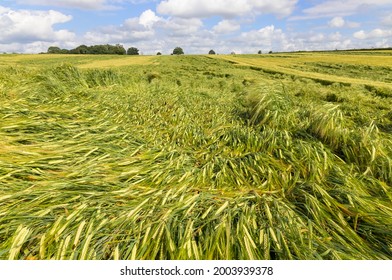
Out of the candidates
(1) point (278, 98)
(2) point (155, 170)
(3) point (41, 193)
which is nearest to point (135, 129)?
(2) point (155, 170)

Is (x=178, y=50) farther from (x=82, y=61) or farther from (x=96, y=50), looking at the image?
(x=82, y=61)

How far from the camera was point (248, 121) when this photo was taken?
18.5 feet

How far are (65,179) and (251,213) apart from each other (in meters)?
2.03

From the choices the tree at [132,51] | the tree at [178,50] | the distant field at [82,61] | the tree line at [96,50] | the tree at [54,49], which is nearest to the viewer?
the distant field at [82,61]

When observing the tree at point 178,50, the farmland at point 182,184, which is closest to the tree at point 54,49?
the tree at point 178,50

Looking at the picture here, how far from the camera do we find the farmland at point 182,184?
215 cm

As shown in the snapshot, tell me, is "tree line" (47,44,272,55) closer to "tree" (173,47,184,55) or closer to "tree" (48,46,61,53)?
"tree" (48,46,61,53)

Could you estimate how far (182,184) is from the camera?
121 inches

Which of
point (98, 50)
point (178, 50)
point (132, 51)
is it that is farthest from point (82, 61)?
point (178, 50)

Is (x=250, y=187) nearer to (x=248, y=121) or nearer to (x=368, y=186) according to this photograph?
(x=368, y=186)

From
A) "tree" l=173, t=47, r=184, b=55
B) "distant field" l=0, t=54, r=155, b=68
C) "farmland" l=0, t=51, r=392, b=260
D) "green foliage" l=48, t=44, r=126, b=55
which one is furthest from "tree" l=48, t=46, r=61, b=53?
"farmland" l=0, t=51, r=392, b=260

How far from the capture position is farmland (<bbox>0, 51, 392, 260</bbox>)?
2.15m

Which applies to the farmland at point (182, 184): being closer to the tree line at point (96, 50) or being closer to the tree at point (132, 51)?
the tree line at point (96, 50)

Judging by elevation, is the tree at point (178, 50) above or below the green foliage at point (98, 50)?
below
